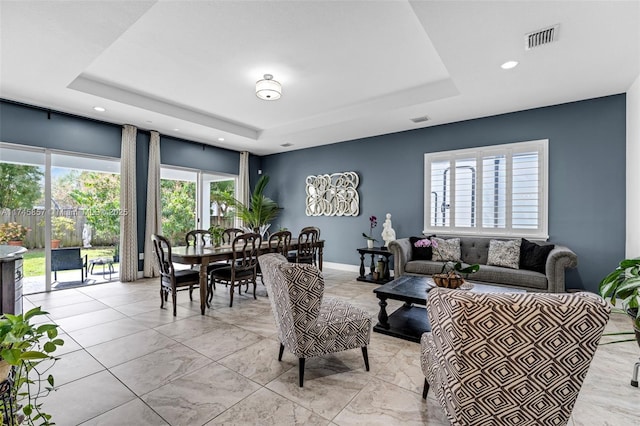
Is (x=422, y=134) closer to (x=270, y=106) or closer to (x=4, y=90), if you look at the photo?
(x=270, y=106)

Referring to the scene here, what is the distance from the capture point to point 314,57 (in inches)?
126

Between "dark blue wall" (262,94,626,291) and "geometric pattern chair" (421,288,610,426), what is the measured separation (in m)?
3.70

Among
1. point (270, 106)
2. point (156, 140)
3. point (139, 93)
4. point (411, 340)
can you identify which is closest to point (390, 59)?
point (270, 106)

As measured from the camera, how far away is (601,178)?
3.89 m

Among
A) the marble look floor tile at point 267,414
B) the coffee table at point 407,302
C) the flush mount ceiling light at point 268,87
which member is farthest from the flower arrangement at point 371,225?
the marble look floor tile at point 267,414

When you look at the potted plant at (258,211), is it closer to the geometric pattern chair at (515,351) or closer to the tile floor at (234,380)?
the tile floor at (234,380)

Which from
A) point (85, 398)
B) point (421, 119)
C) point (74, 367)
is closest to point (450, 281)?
point (85, 398)

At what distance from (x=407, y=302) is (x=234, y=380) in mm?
1701

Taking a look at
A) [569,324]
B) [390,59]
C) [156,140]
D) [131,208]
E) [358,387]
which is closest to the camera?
[569,324]

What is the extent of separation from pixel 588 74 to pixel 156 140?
644 centimetres

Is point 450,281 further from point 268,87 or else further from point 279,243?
point 268,87

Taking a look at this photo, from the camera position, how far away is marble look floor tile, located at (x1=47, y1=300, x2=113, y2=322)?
134 inches

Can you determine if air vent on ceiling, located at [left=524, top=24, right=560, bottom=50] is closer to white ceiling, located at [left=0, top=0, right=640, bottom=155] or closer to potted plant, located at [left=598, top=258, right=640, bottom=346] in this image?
white ceiling, located at [left=0, top=0, right=640, bottom=155]

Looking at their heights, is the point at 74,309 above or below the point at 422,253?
below
